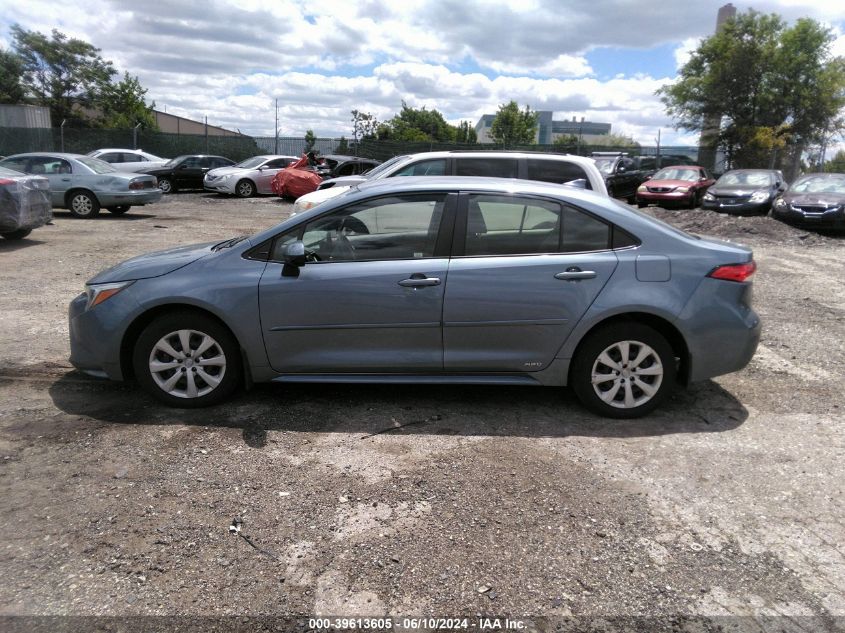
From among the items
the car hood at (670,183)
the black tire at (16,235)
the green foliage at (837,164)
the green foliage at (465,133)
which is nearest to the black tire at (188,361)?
the black tire at (16,235)

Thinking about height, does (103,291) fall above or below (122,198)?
below

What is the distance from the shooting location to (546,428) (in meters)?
4.35

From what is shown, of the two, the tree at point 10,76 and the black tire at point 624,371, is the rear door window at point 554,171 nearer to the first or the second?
the black tire at point 624,371

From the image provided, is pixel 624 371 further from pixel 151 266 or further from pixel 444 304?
pixel 151 266

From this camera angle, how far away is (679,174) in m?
22.4

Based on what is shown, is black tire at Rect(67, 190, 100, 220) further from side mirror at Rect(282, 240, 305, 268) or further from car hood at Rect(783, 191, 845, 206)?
car hood at Rect(783, 191, 845, 206)

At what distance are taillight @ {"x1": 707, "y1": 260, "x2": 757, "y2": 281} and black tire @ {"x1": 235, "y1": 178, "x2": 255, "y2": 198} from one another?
21017mm

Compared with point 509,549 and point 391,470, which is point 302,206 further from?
point 509,549

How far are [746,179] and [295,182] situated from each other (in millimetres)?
13474

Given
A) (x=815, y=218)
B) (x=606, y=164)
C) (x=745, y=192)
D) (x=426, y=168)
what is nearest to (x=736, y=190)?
(x=745, y=192)

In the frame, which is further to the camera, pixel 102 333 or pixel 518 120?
pixel 518 120

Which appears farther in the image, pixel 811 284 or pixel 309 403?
pixel 811 284

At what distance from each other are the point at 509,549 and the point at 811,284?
27.6ft

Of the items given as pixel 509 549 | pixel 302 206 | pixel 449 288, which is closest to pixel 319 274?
pixel 449 288
